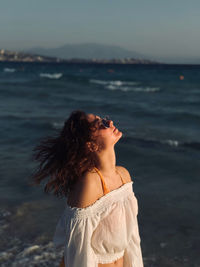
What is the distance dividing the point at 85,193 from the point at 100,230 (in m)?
0.26

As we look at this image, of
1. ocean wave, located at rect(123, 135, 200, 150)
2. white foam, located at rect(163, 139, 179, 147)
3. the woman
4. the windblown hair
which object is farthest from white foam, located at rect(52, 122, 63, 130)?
the windblown hair

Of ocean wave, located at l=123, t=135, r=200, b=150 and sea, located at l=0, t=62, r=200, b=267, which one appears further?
ocean wave, located at l=123, t=135, r=200, b=150

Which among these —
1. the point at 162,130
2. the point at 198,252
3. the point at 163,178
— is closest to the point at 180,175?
the point at 163,178

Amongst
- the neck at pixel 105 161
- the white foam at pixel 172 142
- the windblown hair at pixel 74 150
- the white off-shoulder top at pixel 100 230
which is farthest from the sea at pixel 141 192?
the white off-shoulder top at pixel 100 230

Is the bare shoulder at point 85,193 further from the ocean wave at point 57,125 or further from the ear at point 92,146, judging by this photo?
the ocean wave at point 57,125

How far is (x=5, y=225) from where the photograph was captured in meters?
5.55

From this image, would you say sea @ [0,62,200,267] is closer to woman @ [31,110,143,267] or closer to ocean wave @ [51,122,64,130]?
ocean wave @ [51,122,64,130]

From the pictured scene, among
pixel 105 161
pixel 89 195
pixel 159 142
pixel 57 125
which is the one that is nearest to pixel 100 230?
pixel 89 195

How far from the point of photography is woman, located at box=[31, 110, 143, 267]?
7.07ft

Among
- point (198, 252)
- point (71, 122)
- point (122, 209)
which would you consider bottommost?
point (198, 252)

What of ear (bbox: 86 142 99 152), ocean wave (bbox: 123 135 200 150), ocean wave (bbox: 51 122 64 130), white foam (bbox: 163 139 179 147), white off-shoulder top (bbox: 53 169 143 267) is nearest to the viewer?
white off-shoulder top (bbox: 53 169 143 267)

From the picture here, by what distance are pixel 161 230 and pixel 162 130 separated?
335 inches

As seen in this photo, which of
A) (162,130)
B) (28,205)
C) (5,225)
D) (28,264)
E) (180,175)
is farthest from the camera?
(162,130)

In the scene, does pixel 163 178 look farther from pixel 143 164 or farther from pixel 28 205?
pixel 28 205
